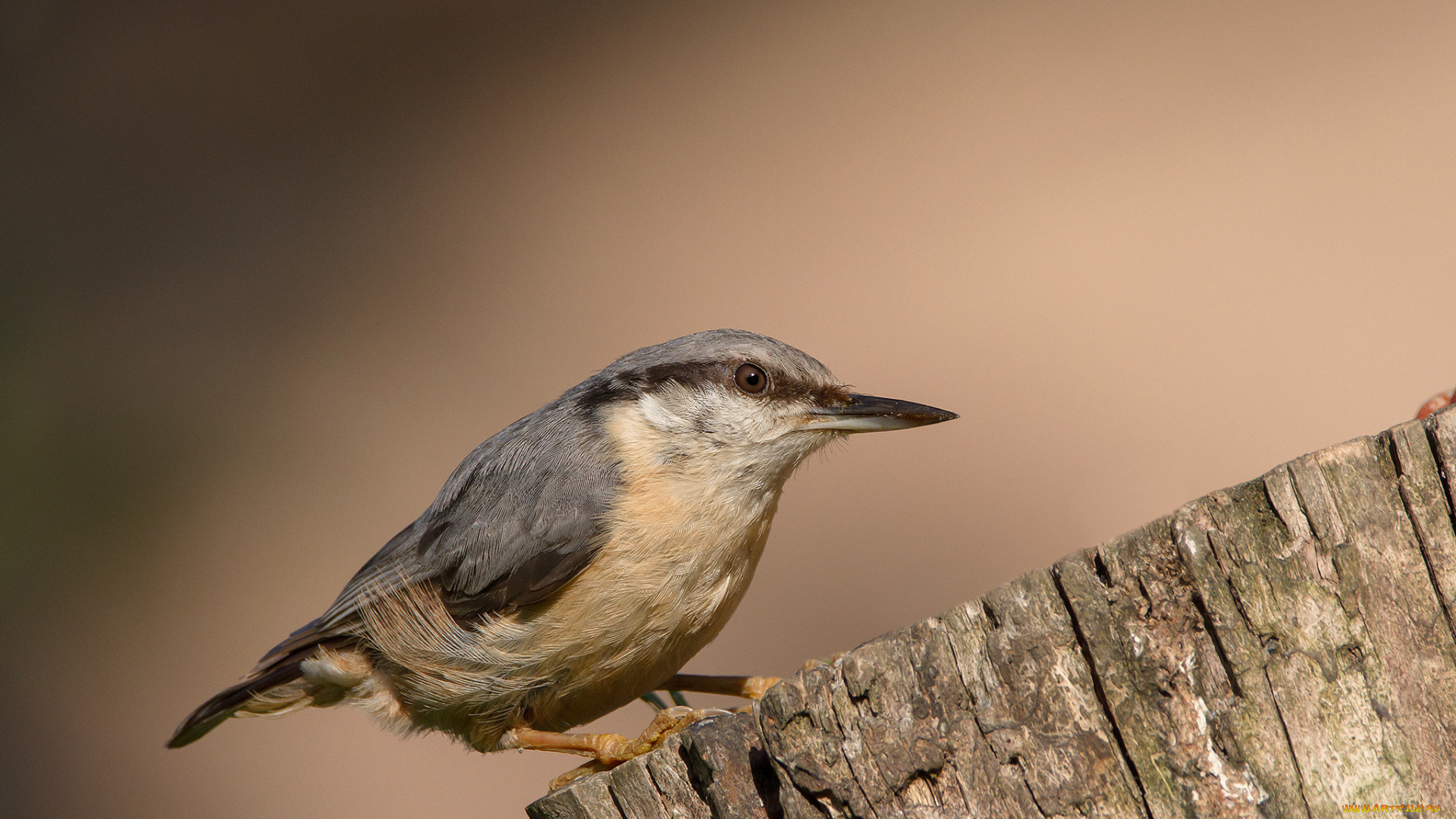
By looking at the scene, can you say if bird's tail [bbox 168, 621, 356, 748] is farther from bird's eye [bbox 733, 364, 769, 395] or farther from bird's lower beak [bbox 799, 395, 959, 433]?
bird's lower beak [bbox 799, 395, 959, 433]

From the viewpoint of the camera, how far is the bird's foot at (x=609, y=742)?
198 cm

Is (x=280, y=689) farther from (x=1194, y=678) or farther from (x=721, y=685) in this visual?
(x=1194, y=678)

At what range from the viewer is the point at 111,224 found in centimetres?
552

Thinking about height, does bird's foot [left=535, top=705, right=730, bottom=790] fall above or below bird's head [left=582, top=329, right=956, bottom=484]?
below

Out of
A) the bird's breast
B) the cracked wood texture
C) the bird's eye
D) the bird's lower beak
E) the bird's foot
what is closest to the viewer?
the cracked wood texture

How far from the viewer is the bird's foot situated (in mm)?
1982

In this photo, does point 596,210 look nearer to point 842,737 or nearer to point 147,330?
point 147,330

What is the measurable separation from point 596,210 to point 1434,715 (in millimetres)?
4634

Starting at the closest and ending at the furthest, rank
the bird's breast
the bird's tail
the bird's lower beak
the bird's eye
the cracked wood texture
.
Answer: the cracked wood texture < the bird's breast < the bird's lower beak < the bird's eye < the bird's tail

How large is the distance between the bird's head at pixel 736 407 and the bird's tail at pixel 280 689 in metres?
1.02

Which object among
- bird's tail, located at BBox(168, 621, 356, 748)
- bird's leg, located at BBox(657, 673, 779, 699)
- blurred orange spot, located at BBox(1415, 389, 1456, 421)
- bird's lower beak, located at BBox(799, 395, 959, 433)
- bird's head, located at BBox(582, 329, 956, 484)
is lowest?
bird's leg, located at BBox(657, 673, 779, 699)

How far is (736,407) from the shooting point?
2.74 meters

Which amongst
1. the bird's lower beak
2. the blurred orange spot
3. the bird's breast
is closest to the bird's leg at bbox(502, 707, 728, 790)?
the bird's breast

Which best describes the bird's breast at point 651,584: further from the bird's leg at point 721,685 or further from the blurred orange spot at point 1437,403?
the blurred orange spot at point 1437,403
